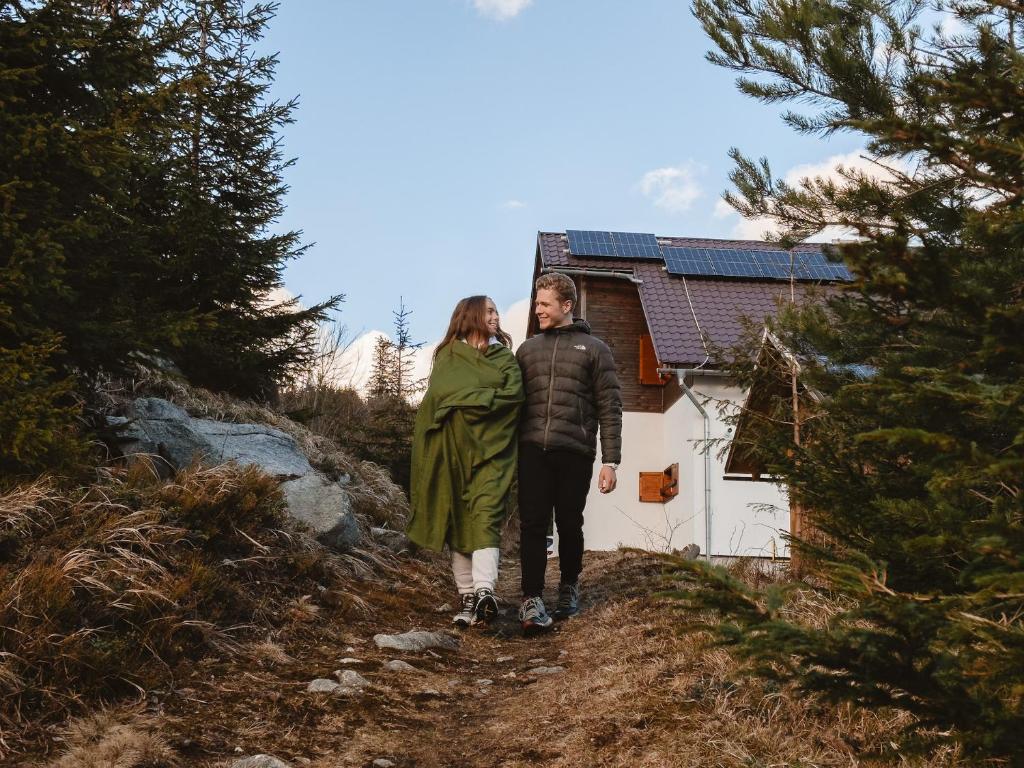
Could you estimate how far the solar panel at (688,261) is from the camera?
61.7 ft

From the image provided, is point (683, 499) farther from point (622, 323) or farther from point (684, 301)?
point (622, 323)

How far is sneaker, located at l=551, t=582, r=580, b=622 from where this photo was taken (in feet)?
22.1

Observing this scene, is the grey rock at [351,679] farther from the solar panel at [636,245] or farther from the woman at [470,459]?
the solar panel at [636,245]

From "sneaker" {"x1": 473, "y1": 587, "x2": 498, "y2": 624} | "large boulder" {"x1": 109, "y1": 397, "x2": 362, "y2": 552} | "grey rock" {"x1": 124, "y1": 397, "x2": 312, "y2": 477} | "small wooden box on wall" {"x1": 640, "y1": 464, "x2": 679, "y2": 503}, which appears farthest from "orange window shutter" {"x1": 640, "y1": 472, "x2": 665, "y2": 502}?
"sneaker" {"x1": 473, "y1": 587, "x2": 498, "y2": 624}

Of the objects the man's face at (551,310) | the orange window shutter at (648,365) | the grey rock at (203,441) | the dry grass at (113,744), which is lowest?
the dry grass at (113,744)

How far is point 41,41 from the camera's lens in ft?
16.7

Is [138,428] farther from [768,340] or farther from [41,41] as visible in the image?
[768,340]

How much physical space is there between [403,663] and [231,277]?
299 inches

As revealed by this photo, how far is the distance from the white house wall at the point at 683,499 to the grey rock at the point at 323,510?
6664 mm

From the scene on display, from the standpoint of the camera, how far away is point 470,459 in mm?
6395

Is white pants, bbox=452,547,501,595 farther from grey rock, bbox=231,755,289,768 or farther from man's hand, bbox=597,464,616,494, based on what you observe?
grey rock, bbox=231,755,289,768

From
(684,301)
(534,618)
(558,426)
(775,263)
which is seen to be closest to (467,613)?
(534,618)

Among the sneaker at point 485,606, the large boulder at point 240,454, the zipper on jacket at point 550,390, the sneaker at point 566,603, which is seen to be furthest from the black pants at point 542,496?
the large boulder at point 240,454

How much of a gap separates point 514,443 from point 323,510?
1.91m
